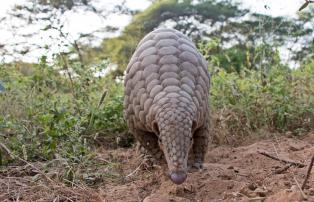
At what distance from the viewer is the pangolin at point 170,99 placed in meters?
3.04

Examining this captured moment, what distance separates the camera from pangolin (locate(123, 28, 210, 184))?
3.04 meters

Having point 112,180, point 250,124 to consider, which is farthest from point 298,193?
point 250,124

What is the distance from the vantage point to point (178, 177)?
2869mm

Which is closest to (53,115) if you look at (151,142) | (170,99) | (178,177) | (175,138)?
(151,142)

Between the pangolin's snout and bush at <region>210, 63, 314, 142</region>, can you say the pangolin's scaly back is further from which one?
bush at <region>210, 63, 314, 142</region>

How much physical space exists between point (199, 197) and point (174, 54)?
3.17ft

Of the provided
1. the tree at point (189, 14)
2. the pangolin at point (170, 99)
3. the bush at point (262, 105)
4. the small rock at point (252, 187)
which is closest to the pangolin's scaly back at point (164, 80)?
the pangolin at point (170, 99)

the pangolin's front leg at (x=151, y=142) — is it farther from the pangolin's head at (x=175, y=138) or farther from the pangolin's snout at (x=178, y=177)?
the pangolin's snout at (x=178, y=177)

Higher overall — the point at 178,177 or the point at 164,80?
the point at 164,80

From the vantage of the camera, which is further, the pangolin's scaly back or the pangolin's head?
the pangolin's scaly back

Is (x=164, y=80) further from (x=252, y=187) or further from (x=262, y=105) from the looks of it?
(x=262, y=105)

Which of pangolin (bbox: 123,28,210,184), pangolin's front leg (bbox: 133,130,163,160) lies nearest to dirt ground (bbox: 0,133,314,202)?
pangolin's front leg (bbox: 133,130,163,160)

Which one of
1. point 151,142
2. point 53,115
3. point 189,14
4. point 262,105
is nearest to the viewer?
point 151,142

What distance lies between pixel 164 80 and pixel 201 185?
708 mm
